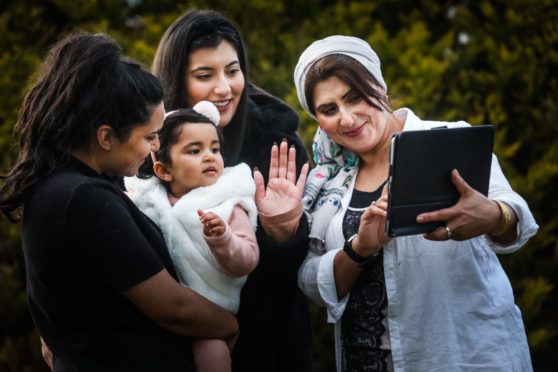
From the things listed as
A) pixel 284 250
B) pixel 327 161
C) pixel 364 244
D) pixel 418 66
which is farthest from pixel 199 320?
pixel 418 66

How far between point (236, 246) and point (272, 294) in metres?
0.58

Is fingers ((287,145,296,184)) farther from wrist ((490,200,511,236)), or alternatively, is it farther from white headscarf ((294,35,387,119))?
wrist ((490,200,511,236))

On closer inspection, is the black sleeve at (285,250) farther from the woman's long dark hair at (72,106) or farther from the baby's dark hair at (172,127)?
the woman's long dark hair at (72,106)

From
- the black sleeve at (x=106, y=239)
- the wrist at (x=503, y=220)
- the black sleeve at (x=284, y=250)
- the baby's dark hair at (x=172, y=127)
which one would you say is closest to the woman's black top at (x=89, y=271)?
the black sleeve at (x=106, y=239)

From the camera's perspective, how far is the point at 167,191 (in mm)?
2770

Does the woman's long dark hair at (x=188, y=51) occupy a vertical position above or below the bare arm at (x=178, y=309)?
above

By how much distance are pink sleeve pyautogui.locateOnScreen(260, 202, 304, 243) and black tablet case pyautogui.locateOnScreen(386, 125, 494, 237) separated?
563 mm

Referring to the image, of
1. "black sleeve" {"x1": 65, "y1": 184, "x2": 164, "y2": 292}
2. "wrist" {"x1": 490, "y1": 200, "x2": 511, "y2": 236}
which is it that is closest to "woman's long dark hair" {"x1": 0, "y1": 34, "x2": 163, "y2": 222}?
"black sleeve" {"x1": 65, "y1": 184, "x2": 164, "y2": 292}

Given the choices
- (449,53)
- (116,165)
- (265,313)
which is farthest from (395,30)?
(116,165)

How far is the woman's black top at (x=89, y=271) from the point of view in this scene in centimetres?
215

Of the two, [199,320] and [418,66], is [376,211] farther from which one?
[418,66]

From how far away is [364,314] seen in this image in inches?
109

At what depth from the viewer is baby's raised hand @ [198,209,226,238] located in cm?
240

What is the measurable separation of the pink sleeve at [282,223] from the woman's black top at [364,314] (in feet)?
0.64
